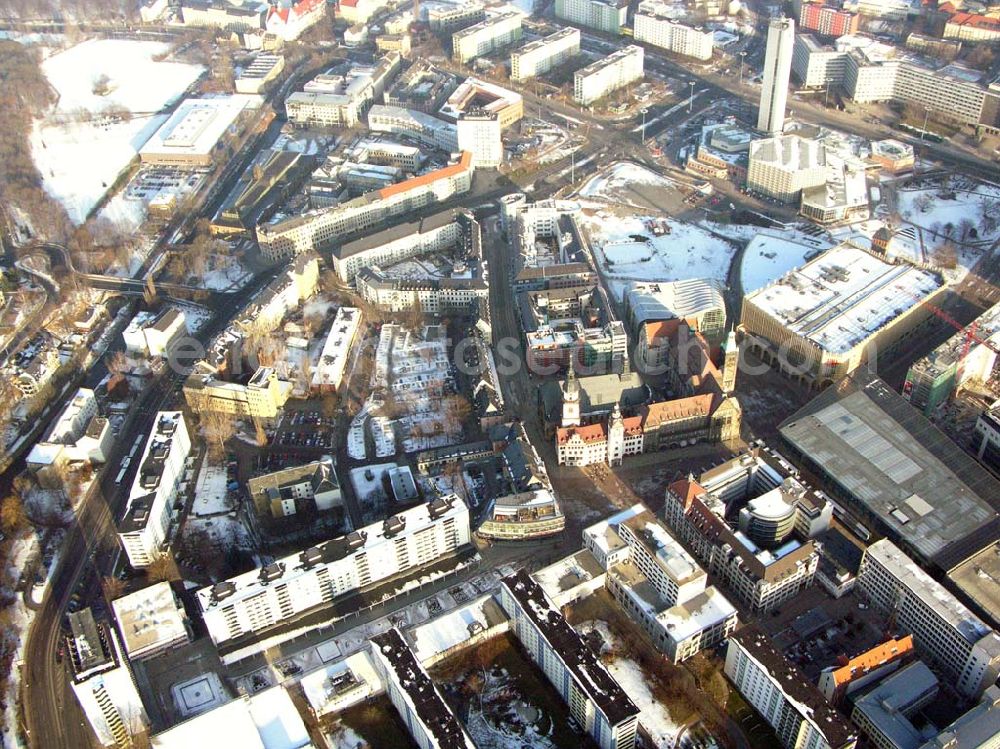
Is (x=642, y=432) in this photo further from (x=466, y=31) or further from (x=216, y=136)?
(x=466, y=31)

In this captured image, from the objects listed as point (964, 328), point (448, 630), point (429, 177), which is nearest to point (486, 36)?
point (429, 177)

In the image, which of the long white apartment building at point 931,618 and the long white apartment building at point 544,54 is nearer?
the long white apartment building at point 931,618

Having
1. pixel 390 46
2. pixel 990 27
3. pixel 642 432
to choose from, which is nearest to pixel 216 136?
pixel 390 46

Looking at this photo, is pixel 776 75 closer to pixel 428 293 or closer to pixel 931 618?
pixel 428 293

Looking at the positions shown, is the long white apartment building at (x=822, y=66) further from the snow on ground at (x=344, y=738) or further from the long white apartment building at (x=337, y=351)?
the snow on ground at (x=344, y=738)

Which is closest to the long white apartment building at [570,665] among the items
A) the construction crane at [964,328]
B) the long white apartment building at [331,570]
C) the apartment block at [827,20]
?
the long white apartment building at [331,570]

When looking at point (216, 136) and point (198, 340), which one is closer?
point (198, 340)
